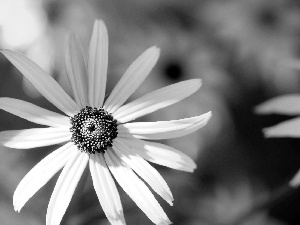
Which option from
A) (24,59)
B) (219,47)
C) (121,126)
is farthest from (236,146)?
(24,59)

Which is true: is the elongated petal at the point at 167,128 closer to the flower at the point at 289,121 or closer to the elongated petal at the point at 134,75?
the elongated petal at the point at 134,75

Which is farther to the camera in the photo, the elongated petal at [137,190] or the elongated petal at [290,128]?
the elongated petal at [290,128]

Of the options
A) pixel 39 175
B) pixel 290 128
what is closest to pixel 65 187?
pixel 39 175

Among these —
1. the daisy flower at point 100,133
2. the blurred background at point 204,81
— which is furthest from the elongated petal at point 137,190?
the blurred background at point 204,81

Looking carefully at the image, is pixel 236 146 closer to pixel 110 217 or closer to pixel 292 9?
pixel 292 9

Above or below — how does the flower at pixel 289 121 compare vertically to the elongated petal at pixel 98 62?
below

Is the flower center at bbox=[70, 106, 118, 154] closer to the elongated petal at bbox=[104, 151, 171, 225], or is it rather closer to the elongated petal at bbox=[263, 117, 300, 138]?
the elongated petal at bbox=[104, 151, 171, 225]

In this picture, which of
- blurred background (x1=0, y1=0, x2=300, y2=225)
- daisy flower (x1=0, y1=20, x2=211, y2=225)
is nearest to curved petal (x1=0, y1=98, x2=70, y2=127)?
daisy flower (x1=0, y1=20, x2=211, y2=225)
